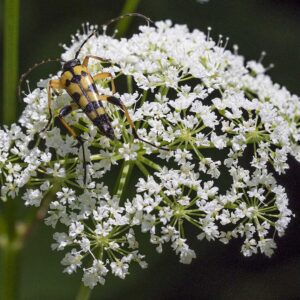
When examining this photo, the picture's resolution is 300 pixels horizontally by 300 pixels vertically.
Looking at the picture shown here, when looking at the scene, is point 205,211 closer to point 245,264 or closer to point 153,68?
point 153,68

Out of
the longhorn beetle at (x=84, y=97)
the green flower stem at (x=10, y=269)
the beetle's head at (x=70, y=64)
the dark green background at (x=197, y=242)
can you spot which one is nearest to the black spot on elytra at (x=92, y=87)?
the longhorn beetle at (x=84, y=97)

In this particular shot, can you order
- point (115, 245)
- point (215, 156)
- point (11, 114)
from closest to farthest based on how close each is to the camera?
point (115, 245) → point (11, 114) → point (215, 156)

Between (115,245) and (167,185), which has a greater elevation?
(167,185)

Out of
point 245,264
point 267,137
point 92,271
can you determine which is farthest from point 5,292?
point 245,264

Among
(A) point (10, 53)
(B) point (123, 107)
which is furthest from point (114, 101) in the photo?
(A) point (10, 53)

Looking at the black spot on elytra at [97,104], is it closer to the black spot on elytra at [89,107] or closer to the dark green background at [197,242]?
the black spot on elytra at [89,107]

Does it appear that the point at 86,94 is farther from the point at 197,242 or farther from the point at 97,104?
the point at 197,242
